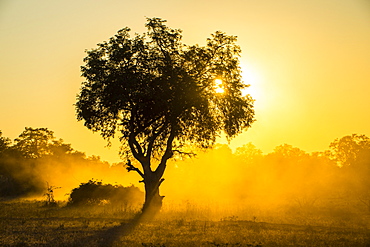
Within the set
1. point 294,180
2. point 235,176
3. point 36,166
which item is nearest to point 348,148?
point 294,180

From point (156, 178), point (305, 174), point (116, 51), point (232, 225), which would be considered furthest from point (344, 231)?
point (305, 174)

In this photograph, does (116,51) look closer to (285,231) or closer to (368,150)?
(285,231)

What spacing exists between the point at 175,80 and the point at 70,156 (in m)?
83.3

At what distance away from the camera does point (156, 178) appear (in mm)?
33062

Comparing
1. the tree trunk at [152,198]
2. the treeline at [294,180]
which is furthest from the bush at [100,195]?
the treeline at [294,180]

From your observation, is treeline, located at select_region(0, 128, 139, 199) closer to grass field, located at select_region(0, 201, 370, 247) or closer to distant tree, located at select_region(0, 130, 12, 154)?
distant tree, located at select_region(0, 130, 12, 154)

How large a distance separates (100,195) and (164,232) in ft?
63.9

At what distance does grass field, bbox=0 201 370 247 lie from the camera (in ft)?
58.2

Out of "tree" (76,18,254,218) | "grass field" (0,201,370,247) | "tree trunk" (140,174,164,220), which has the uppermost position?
"tree" (76,18,254,218)

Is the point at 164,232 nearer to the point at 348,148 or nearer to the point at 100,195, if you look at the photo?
the point at 100,195

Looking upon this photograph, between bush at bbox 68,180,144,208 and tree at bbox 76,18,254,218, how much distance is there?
7786mm

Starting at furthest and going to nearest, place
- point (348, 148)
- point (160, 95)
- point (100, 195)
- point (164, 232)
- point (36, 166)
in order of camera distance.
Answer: point (36, 166) → point (348, 148) → point (100, 195) → point (160, 95) → point (164, 232)

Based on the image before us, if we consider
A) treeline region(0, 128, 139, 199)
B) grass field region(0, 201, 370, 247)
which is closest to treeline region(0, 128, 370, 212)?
treeline region(0, 128, 139, 199)

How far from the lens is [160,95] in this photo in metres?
30.8
